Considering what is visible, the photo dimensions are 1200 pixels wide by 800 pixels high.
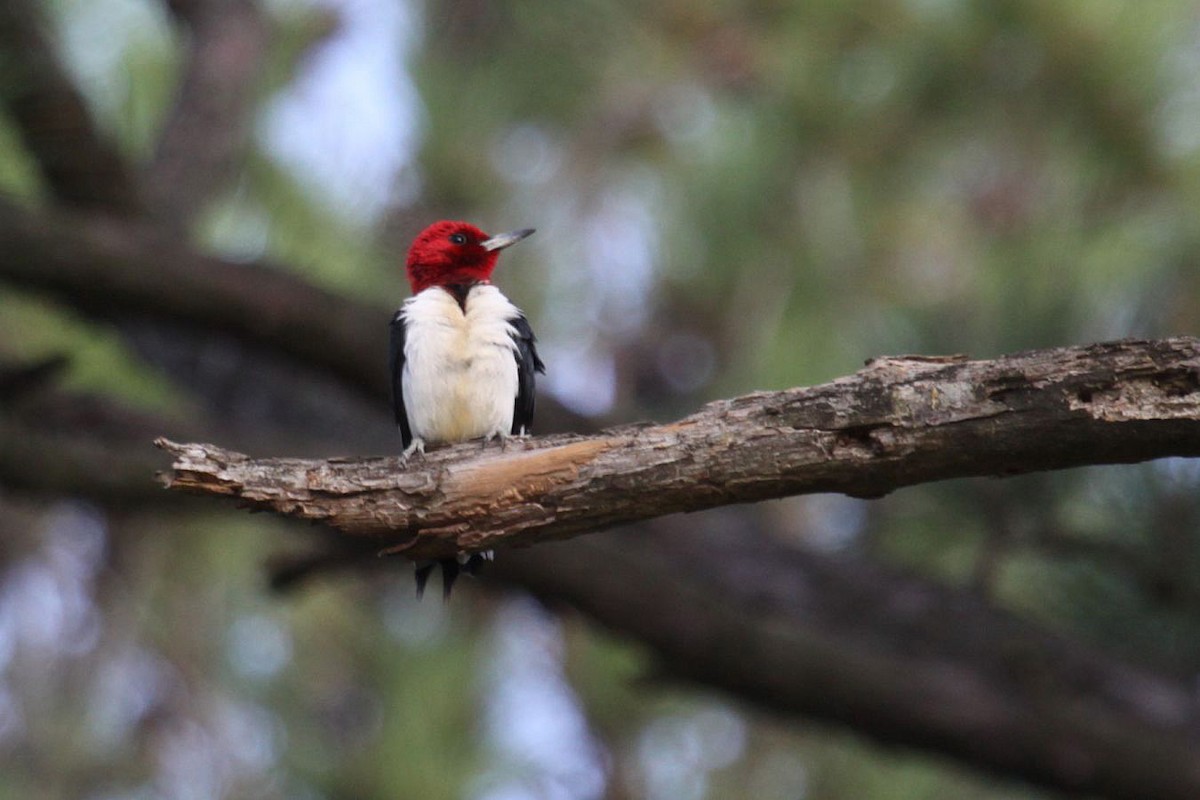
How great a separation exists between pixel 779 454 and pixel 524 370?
135cm

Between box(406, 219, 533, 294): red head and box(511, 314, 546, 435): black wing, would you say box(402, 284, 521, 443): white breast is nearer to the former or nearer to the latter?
box(511, 314, 546, 435): black wing

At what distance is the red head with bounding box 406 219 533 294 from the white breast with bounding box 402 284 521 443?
424mm

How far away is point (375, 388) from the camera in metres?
4.66

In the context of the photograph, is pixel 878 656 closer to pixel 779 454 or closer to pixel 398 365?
pixel 398 365

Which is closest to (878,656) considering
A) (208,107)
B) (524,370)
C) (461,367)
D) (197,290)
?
(524,370)

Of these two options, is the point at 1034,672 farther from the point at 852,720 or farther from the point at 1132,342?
the point at 1132,342

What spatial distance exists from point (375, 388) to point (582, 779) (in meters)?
1.88

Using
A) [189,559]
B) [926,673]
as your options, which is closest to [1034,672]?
[926,673]

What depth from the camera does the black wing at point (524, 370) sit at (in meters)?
3.73

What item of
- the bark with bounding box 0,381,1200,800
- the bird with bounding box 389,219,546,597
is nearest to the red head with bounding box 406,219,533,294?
the bird with bounding box 389,219,546,597

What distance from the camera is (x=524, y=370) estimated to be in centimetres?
377

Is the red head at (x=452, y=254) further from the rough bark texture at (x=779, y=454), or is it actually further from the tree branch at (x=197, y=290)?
the rough bark texture at (x=779, y=454)

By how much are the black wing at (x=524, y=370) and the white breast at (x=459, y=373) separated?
37 mm

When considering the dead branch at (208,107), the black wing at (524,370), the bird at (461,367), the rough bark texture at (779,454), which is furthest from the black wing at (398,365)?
the dead branch at (208,107)
